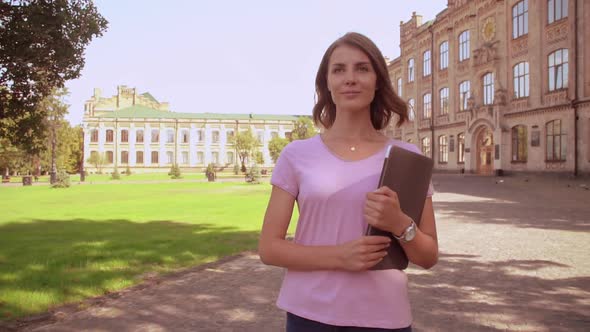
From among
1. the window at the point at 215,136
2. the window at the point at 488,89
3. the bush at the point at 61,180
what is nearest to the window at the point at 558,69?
the window at the point at 488,89

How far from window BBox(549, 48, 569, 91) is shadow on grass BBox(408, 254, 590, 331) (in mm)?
25376

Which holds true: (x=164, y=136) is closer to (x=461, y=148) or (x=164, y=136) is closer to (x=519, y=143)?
(x=461, y=148)

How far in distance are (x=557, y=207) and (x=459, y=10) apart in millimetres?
28443

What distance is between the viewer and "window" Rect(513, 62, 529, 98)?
3219cm

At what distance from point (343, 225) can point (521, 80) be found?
35265 millimetres

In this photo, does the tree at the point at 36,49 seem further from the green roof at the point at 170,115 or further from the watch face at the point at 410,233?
the green roof at the point at 170,115

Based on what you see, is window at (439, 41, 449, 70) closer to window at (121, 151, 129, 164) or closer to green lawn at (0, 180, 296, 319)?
green lawn at (0, 180, 296, 319)

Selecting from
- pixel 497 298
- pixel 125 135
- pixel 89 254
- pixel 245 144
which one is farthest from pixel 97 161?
pixel 497 298

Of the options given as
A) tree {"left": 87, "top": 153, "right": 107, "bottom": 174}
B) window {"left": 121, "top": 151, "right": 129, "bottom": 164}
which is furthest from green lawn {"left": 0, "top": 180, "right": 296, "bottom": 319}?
window {"left": 121, "top": 151, "right": 129, "bottom": 164}

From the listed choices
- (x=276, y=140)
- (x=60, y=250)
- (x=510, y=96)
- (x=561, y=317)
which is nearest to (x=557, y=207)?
(x=561, y=317)

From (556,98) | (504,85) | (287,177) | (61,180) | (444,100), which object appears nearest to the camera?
(287,177)

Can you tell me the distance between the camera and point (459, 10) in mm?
39844

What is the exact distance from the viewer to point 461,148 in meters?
40.1

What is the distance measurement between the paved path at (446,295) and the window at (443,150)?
3366 cm
